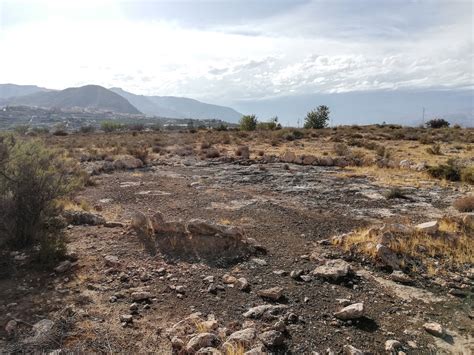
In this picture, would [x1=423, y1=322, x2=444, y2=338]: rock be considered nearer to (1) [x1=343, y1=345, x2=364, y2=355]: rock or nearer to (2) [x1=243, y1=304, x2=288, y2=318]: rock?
(1) [x1=343, y1=345, x2=364, y2=355]: rock

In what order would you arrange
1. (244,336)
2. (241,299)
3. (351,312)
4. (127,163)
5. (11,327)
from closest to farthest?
(244,336) → (11,327) → (351,312) → (241,299) → (127,163)

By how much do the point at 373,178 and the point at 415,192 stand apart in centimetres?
266

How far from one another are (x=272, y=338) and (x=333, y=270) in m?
2.34

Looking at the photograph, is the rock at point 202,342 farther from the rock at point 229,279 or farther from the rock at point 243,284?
the rock at point 229,279

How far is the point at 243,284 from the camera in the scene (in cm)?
611

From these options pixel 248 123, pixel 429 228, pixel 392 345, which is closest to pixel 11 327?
pixel 392 345

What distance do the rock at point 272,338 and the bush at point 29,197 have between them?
4220 millimetres

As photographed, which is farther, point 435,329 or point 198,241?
point 198,241

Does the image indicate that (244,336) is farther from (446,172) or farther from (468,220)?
(446,172)

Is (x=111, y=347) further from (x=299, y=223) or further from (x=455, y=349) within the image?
(x=299, y=223)

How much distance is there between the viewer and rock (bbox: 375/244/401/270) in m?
6.91

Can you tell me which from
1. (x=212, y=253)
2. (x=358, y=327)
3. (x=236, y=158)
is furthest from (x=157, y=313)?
(x=236, y=158)

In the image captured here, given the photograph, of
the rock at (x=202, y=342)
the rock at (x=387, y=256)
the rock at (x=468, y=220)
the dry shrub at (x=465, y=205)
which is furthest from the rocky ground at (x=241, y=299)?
the rock at (x=468, y=220)

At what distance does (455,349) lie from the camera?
4.68 m
